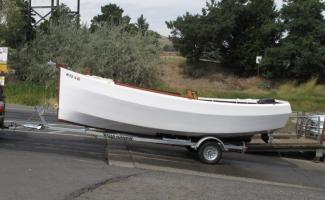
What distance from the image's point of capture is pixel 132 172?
1009cm

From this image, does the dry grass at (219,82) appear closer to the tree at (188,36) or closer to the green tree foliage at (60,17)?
the tree at (188,36)

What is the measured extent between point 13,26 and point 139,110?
91.0 feet

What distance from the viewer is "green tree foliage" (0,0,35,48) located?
37.2m

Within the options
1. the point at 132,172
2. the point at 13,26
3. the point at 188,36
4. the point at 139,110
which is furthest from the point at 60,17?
the point at 132,172

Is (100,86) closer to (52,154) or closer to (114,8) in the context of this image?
(52,154)

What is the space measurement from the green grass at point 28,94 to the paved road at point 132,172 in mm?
12583

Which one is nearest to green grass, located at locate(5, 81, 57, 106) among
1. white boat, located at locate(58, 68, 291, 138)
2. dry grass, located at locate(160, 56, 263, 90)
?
white boat, located at locate(58, 68, 291, 138)

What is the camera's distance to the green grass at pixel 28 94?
89.5 feet

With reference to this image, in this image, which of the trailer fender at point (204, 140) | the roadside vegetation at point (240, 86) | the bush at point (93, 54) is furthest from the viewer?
the roadside vegetation at point (240, 86)

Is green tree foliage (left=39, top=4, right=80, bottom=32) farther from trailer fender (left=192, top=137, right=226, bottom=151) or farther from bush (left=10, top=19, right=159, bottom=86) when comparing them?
trailer fender (left=192, top=137, right=226, bottom=151)

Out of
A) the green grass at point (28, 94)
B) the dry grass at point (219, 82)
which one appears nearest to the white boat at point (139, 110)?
the green grass at point (28, 94)

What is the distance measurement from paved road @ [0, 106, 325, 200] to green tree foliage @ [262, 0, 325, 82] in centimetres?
4333

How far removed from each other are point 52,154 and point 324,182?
550 centimetres

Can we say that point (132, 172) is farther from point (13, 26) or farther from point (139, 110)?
point (13, 26)
